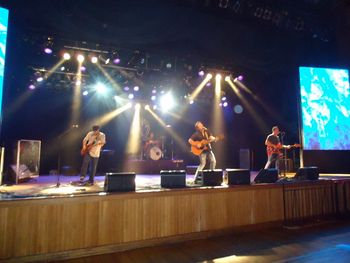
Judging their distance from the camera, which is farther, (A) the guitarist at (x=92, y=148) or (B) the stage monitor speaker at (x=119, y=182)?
(A) the guitarist at (x=92, y=148)

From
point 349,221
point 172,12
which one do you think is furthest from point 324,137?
point 172,12

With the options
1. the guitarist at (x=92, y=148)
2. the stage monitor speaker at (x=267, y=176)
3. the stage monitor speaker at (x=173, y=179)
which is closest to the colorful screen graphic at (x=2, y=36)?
the guitarist at (x=92, y=148)

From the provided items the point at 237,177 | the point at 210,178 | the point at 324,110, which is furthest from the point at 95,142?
the point at 324,110

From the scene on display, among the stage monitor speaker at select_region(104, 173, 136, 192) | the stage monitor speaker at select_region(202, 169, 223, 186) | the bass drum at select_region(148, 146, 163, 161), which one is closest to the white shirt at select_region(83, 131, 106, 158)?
the stage monitor speaker at select_region(104, 173, 136, 192)

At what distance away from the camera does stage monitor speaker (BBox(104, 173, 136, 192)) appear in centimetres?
416

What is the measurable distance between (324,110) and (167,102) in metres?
6.79

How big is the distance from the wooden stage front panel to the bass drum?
6.93 metres

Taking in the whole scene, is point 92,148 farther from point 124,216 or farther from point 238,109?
point 238,109

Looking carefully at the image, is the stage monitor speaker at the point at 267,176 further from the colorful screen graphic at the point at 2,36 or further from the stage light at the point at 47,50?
the stage light at the point at 47,50

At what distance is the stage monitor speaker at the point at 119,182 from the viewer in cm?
416

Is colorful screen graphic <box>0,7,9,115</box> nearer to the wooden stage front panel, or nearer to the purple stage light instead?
the purple stage light

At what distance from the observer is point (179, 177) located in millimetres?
4746

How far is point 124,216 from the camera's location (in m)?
4.06

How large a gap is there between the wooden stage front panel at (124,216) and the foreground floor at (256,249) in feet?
0.85
